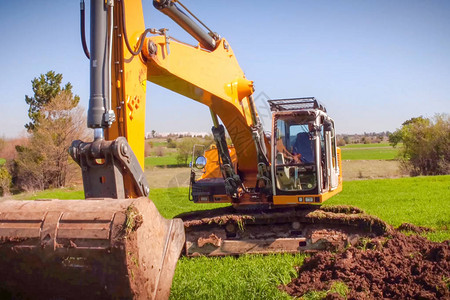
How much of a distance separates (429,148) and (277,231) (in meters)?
32.2

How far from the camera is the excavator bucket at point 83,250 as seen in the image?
3.70 metres

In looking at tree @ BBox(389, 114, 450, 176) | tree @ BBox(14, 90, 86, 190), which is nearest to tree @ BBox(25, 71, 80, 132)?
tree @ BBox(14, 90, 86, 190)

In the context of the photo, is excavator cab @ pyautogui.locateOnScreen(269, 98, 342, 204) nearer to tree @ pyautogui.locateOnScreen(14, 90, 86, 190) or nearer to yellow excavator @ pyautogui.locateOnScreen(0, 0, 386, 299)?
yellow excavator @ pyautogui.locateOnScreen(0, 0, 386, 299)

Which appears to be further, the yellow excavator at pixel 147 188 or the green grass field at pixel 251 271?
the green grass field at pixel 251 271

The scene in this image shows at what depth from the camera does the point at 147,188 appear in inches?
189

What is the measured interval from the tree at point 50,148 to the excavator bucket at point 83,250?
1352 inches

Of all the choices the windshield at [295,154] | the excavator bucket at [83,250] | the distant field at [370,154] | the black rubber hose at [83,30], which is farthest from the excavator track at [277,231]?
the distant field at [370,154]

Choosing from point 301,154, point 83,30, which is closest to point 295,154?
point 301,154

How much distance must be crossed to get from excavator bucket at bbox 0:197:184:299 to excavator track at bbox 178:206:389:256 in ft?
12.5

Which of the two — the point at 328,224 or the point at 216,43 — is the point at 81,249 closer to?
the point at 216,43

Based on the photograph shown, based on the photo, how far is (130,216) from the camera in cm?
367

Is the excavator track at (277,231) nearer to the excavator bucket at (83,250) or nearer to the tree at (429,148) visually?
the excavator bucket at (83,250)

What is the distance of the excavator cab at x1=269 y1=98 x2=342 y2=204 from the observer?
7949mm

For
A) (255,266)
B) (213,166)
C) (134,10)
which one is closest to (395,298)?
(255,266)
